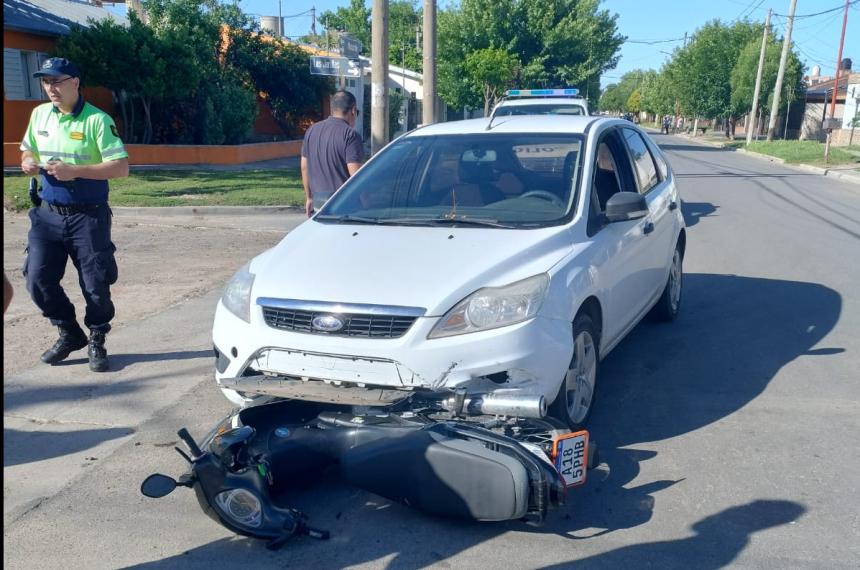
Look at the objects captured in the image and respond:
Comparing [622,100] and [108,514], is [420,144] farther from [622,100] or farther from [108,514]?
[622,100]

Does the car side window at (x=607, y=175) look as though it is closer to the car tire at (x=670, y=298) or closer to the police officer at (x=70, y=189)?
the car tire at (x=670, y=298)

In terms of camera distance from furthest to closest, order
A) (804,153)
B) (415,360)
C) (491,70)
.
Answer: (804,153) < (491,70) < (415,360)

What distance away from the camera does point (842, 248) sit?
36.7 ft

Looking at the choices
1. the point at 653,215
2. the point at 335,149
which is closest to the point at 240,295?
the point at 335,149

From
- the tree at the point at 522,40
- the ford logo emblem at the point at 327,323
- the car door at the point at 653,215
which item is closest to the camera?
the ford logo emblem at the point at 327,323

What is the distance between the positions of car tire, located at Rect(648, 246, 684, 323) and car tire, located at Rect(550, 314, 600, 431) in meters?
2.28

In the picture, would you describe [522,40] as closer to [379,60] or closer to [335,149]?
[379,60]

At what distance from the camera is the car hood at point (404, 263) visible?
13.1 feet

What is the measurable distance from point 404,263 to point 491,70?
30614 millimetres

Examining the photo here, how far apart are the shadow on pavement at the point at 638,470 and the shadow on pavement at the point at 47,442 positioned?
3.74ft

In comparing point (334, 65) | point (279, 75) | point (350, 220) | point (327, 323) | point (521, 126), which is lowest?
point (327, 323)

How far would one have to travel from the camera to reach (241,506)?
347 centimetres

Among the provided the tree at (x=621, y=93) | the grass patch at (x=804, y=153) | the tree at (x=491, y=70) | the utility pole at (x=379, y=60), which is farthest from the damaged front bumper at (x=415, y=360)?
the tree at (x=621, y=93)

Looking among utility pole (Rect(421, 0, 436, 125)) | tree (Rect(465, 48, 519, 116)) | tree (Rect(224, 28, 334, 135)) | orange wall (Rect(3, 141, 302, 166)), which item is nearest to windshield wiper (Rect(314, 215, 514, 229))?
utility pole (Rect(421, 0, 436, 125))
